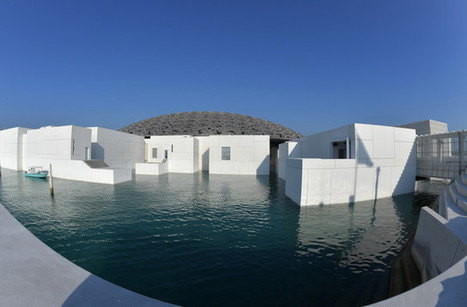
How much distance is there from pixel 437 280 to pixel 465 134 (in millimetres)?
15680

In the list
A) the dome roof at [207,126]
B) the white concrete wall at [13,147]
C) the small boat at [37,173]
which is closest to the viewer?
the small boat at [37,173]

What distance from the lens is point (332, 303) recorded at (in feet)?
15.1

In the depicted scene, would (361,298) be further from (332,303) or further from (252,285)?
(252,285)

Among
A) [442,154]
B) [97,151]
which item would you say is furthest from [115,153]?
[442,154]

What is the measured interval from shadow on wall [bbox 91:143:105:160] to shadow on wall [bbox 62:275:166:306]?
27478 mm

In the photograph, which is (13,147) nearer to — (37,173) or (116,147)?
(37,173)

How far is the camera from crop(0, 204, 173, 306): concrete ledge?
2258 mm

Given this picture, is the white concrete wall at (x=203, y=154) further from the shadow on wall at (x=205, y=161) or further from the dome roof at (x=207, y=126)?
the dome roof at (x=207, y=126)

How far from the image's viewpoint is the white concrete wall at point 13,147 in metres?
28.9

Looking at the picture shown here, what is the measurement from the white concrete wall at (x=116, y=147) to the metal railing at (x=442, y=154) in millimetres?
30295

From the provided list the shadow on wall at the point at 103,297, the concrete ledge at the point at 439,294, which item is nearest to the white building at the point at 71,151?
the shadow on wall at the point at 103,297

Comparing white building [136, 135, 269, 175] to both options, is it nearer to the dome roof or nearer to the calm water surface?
the calm water surface

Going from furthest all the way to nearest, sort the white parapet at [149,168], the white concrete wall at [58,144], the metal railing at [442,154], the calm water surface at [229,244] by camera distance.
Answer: the white parapet at [149,168]
the white concrete wall at [58,144]
the metal railing at [442,154]
the calm water surface at [229,244]

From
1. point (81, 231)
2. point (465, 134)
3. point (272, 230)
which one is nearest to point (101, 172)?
point (81, 231)
